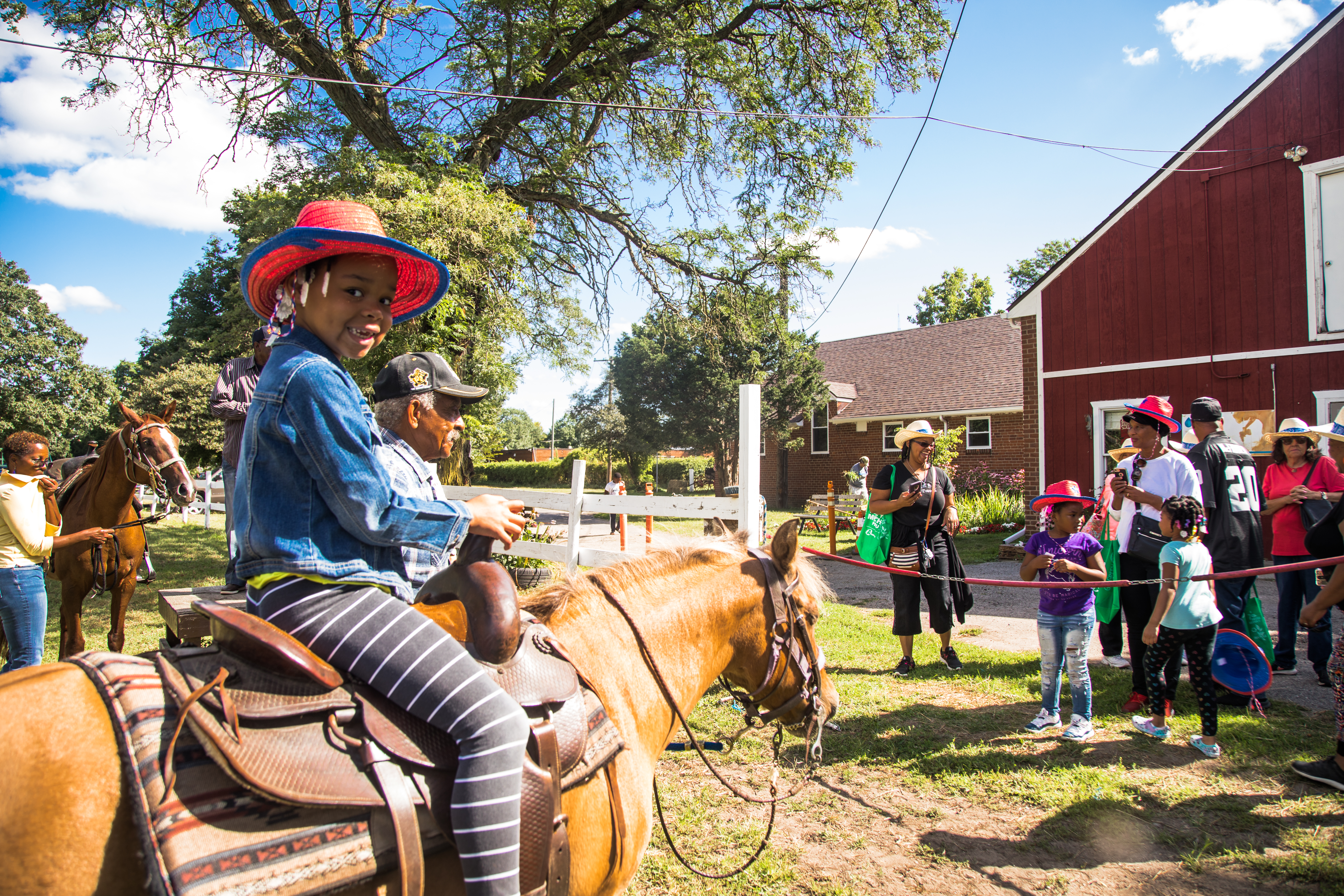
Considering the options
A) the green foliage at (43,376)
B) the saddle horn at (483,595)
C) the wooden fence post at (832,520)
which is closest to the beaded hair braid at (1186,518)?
the saddle horn at (483,595)

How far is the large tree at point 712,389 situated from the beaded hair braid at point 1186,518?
52.8 feet

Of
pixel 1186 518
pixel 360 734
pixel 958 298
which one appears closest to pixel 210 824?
pixel 360 734

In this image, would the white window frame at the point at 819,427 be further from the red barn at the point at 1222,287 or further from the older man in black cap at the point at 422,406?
the older man in black cap at the point at 422,406

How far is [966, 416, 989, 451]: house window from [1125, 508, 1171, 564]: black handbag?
17.2 m

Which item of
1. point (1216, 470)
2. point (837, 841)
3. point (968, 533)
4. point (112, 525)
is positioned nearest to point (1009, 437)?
point (968, 533)

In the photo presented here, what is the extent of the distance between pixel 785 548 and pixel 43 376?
49.2 metres

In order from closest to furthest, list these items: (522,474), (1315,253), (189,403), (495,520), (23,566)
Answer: (495,520) → (23,566) → (1315,253) → (189,403) → (522,474)

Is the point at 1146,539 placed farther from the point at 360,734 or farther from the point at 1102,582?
the point at 360,734

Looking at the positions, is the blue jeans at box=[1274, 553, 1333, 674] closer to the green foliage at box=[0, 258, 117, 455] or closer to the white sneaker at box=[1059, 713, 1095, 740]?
the white sneaker at box=[1059, 713, 1095, 740]

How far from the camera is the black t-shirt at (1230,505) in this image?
5.13 m

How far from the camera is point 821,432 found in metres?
26.8

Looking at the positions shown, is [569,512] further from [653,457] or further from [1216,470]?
[653,457]

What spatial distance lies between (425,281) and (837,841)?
3245 mm

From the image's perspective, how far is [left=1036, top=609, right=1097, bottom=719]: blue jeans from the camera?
14.1ft
